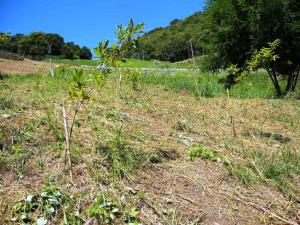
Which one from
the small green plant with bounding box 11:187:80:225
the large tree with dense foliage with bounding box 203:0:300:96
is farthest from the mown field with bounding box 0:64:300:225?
the large tree with dense foliage with bounding box 203:0:300:96

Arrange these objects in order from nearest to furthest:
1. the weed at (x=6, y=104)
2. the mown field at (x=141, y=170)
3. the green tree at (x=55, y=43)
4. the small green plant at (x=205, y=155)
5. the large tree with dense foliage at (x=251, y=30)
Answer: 1. the mown field at (x=141, y=170)
2. the small green plant at (x=205, y=155)
3. the weed at (x=6, y=104)
4. the large tree with dense foliage at (x=251, y=30)
5. the green tree at (x=55, y=43)

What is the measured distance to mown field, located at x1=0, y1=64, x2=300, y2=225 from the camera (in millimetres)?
3055

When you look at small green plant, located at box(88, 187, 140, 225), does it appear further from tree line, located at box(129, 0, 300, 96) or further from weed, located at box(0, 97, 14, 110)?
tree line, located at box(129, 0, 300, 96)

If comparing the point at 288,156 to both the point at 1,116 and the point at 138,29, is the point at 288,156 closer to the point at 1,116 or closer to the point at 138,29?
the point at 138,29

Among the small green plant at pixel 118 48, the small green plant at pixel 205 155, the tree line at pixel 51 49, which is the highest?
the tree line at pixel 51 49

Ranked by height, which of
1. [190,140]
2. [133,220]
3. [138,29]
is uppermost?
[138,29]

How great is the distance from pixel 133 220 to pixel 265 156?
2140mm

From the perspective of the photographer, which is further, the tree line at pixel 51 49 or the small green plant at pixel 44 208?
the tree line at pixel 51 49

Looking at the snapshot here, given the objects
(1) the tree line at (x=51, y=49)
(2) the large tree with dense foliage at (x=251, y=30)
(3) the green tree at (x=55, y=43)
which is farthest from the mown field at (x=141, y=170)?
(3) the green tree at (x=55, y=43)

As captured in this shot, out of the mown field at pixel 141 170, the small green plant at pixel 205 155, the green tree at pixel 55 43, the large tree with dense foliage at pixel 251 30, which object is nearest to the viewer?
the mown field at pixel 141 170

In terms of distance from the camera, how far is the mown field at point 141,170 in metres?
3.05

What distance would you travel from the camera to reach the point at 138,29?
386cm

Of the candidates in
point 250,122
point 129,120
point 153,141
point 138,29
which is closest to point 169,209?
point 153,141

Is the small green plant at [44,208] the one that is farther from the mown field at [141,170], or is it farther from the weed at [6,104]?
the weed at [6,104]
